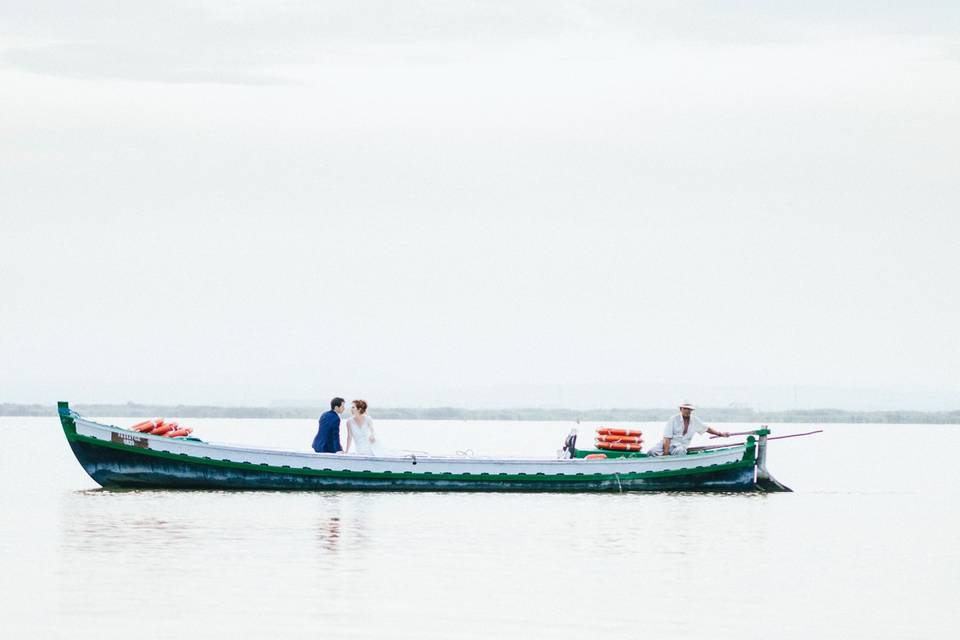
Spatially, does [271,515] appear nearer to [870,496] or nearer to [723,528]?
[723,528]

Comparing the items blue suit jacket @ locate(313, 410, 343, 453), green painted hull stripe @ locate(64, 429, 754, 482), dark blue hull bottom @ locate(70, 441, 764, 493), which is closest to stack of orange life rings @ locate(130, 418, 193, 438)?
green painted hull stripe @ locate(64, 429, 754, 482)

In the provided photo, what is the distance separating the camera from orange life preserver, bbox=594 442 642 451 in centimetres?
4278

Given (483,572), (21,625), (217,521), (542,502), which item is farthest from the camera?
(542,502)

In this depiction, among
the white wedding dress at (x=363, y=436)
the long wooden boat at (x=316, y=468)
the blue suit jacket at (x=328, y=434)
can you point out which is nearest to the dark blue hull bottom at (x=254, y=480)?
the long wooden boat at (x=316, y=468)

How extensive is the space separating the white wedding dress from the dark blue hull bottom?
0.58 m

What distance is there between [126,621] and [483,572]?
289 inches

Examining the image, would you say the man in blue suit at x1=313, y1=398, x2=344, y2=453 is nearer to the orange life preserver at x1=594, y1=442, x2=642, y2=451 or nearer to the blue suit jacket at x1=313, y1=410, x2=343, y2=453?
the blue suit jacket at x1=313, y1=410, x2=343, y2=453

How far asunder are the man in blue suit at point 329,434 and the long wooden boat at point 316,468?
734 millimetres

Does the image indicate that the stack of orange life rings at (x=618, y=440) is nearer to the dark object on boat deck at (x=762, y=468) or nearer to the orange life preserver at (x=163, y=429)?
the dark object on boat deck at (x=762, y=468)

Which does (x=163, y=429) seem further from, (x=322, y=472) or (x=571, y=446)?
(x=571, y=446)

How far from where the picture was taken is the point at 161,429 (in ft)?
135

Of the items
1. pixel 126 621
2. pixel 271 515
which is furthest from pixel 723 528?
pixel 126 621

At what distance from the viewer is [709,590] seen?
24.5m

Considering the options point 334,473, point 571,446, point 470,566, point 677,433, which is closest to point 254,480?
point 334,473
